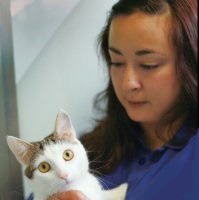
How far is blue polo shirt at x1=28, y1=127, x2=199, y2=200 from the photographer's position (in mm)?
664

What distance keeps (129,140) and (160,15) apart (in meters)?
0.36

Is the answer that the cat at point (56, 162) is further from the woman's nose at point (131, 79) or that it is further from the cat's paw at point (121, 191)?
the woman's nose at point (131, 79)

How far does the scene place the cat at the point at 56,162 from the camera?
0.67 meters

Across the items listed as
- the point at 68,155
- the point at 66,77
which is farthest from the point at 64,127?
the point at 66,77

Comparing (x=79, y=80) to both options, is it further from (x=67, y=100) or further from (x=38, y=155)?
(x=38, y=155)

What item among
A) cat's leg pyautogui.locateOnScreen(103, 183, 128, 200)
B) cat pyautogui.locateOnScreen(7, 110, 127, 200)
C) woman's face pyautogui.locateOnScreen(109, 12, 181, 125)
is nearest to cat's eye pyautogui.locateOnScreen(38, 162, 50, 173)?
cat pyautogui.locateOnScreen(7, 110, 127, 200)

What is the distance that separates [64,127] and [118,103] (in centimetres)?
35

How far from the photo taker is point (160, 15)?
2.63 ft

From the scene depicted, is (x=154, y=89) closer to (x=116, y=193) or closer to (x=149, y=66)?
(x=149, y=66)

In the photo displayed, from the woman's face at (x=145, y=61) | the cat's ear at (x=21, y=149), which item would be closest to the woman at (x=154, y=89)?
the woman's face at (x=145, y=61)

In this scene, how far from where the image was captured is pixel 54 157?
0.68 m

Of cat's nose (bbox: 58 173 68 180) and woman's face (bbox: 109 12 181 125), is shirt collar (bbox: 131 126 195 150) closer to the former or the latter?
woman's face (bbox: 109 12 181 125)

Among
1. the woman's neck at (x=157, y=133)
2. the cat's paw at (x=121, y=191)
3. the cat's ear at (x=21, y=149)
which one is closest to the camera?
the cat's ear at (x=21, y=149)

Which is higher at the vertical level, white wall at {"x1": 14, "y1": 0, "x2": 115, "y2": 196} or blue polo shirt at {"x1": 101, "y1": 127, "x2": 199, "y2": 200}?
white wall at {"x1": 14, "y1": 0, "x2": 115, "y2": 196}
